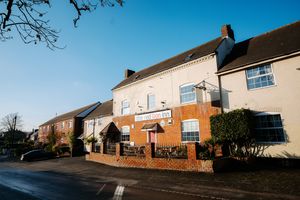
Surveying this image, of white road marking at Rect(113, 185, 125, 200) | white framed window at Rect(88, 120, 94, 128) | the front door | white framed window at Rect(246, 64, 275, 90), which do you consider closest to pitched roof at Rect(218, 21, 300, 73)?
white framed window at Rect(246, 64, 275, 90)

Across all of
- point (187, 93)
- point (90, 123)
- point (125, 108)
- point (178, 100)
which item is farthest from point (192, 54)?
point (90, 123)

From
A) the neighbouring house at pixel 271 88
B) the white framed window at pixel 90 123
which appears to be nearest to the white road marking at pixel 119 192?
the neighbouring house at pixel 271 88

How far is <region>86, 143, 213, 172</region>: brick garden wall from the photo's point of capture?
11.5 m

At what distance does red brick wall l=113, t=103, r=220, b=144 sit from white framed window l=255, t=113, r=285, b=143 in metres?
2.96

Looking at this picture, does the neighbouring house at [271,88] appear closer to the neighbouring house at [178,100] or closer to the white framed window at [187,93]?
the neighbouring house at [178,100]

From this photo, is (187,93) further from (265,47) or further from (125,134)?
(125,134)

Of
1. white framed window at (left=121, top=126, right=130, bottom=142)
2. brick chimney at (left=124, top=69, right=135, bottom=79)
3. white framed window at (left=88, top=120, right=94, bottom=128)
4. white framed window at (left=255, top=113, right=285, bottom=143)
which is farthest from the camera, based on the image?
white framed window at (left=88, top=120, right=94, bottom=128)

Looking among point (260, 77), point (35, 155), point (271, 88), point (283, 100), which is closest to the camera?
point (283, 100)

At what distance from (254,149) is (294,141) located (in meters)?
2.29

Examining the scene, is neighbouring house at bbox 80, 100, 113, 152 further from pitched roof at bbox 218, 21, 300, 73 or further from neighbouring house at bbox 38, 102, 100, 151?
pitched roof at bbox 218, 21, 300, 73

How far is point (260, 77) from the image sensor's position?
1327 cm

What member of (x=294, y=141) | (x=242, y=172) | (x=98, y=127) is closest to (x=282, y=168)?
(x=294, y=141)

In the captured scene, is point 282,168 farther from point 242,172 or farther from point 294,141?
point 242,172

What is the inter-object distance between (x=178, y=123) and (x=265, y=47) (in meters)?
9.14
